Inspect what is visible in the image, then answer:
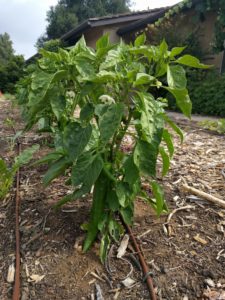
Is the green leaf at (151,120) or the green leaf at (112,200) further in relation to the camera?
the green leaf at (112,200)

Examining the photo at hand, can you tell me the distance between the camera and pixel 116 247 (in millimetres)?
1887

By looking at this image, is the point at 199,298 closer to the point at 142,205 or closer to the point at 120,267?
the point at 120,267

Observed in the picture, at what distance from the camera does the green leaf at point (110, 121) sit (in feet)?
4.79

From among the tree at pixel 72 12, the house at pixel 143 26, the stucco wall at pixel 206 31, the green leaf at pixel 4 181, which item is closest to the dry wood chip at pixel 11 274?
the green leaf at pixel 4 181

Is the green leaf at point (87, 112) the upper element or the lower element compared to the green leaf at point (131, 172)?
upper

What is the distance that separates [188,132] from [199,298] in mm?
3272

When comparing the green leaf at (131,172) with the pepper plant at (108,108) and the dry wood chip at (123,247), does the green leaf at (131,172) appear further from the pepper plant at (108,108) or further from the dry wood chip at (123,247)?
the dry wood chip at (123,247)

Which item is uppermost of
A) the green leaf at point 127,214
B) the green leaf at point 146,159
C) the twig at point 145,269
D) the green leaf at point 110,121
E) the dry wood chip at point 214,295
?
the green leaf at point 110,121

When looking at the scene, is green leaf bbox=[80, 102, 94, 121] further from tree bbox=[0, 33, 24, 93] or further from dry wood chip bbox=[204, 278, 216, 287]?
tree bbox=[0, 33, 24, 93]

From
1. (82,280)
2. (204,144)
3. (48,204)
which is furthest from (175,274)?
(204,144)

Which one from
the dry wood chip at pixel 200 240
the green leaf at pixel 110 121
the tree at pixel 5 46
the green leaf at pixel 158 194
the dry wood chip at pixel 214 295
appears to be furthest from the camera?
the tree at pixel 5 46

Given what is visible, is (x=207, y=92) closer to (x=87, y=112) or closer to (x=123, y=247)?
(x=123, y=247)

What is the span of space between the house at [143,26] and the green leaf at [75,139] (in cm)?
783

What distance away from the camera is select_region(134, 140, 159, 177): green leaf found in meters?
1.58
